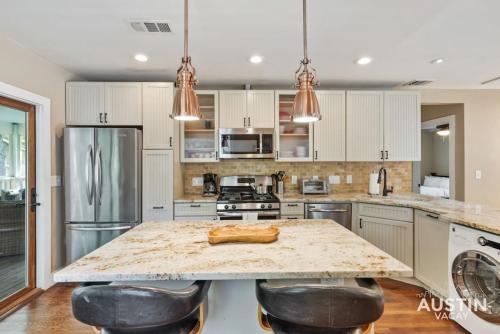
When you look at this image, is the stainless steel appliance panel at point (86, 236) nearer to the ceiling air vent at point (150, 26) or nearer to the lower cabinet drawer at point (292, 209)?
the lower cabinet drawer at point (292, 209)

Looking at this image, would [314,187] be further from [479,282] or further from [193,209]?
[479,282]

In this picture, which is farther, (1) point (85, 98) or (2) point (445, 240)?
(1) point (85, 98)

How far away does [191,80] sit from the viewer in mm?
1579

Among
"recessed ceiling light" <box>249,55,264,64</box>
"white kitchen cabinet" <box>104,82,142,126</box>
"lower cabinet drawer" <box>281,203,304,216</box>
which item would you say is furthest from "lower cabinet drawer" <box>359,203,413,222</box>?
"white kitchen cabinet" <box>104,82,142,126</box>

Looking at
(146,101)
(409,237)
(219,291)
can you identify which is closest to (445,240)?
(409,237)

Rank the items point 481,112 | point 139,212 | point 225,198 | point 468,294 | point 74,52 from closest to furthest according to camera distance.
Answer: point 468,294 → point 74,52 → point 139,212 → point 225,198 → point 481,112

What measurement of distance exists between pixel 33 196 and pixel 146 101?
1.61 m

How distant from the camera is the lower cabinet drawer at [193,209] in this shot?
333 cm

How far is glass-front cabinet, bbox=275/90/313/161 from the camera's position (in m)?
3.69

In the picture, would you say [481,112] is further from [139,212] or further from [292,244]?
[139,212]

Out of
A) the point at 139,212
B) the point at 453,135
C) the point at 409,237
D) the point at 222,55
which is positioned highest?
the point at 222,55

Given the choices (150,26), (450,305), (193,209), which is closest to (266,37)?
(150,26)

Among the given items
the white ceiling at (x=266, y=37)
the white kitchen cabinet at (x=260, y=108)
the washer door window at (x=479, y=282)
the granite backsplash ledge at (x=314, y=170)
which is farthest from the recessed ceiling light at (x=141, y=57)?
the washer door window at (x=479, y=282)

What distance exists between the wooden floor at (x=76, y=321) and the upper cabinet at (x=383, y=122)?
1846 mm
